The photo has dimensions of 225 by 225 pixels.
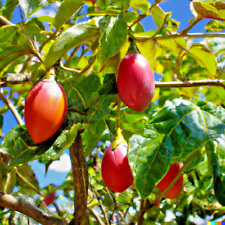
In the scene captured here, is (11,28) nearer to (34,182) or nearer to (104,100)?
(104,100)

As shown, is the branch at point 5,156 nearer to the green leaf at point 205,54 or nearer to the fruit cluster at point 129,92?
the fruit cluster at point 129,92

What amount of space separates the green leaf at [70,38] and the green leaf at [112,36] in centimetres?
3

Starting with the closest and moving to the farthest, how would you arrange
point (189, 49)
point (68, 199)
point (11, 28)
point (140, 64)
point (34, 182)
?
point (140, 64) < point (11, 28) < point (189, 49) < point (34, 182) < point (68, 199)

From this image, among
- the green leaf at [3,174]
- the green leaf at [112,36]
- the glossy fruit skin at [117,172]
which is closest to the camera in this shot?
the green leaf at [112,36]

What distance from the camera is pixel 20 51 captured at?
69 centimetres

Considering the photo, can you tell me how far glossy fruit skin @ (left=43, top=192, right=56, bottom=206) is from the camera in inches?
51.4

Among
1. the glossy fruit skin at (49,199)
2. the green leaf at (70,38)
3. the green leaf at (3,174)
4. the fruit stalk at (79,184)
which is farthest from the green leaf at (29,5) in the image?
the glossy fruit skin at (49,199)

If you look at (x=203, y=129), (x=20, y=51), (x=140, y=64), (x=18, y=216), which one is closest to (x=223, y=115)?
(x=203, y=129)

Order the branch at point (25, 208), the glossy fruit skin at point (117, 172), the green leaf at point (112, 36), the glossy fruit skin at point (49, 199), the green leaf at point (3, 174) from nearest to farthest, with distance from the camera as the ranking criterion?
the green leaf at point (112, 36), the glossy fruit skin at point (117, 172), the branch at point (25, 208), the green leaf at point (3, 174), the glossy fruit skin at point (49, 199)

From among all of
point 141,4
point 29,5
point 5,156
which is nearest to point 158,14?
point 141,4

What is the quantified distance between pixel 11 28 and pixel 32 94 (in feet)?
0.61

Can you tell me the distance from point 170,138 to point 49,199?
0.94 m

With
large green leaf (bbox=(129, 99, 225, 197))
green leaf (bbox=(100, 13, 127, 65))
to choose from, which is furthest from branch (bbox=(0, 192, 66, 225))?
green leaf (bbox=(100, 13, 127, 65))

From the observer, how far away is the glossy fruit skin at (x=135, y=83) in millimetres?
513
